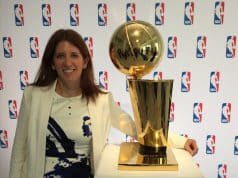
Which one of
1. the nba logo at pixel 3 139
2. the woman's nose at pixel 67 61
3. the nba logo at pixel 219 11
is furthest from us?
the nba logo at pixel 3 139

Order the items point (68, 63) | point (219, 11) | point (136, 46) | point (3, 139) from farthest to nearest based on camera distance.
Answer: point (3, 139)
point (219, 11)
point (68, 63)
point (136, 46)

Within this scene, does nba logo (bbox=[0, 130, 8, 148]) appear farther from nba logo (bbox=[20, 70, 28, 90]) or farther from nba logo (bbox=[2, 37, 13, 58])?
nba logo (bbox=[2, 37, 13, 58])

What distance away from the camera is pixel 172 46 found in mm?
1658

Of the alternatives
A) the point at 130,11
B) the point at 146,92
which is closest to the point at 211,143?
the point at 130,11

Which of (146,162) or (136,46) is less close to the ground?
(136,46)

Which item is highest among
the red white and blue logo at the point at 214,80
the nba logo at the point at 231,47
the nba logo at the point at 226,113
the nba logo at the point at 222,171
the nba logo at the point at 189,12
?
the nba logo at the point at 189,12

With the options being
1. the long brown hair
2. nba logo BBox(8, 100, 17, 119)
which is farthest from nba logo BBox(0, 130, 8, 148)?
the long brown hair

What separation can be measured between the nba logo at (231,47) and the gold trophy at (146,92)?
3.20 ft

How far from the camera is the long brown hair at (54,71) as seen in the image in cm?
103

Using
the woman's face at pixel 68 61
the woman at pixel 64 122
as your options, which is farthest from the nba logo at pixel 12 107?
the woman's face at pixel 68 61

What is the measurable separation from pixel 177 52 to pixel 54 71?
0.79m

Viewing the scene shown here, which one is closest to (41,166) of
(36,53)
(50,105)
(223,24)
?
(50,105)

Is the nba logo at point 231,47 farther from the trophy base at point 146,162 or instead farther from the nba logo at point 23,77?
the nba logo at point 23,77

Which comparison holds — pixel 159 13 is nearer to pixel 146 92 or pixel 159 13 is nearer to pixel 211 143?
pixel 211 143
